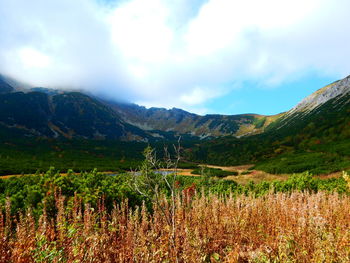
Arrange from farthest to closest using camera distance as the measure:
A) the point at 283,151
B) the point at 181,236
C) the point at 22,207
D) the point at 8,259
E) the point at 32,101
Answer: the point at 32,101
the point at 283,151
the point at 22,207
the point at 181,236
the point at 8,259

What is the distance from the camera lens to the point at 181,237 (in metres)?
4.97

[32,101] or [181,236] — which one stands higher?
[32,101]

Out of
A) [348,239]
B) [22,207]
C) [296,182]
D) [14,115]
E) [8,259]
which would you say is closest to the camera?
[8,259]

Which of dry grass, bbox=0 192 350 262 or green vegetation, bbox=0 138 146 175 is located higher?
Result: dry grass, bbox=0 192 350 262

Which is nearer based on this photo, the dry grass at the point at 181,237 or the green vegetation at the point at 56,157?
the dry grass at the point at 181,237

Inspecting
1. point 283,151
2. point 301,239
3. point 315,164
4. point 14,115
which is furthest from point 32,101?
point 301,239

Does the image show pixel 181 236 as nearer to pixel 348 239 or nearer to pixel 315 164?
pixel 348 239

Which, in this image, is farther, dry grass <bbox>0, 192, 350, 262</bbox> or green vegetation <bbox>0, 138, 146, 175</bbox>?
green vegetation <bbox>0, 138, 146, 175</bbox>

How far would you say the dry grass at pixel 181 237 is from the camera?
3623 mm

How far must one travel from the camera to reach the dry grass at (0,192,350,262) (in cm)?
362

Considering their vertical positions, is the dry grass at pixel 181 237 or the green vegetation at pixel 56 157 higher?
the dry grass at pixel 181 237

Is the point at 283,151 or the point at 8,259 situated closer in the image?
the point at 8,259

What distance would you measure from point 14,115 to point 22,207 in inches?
7541

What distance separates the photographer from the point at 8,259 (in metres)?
3.61
